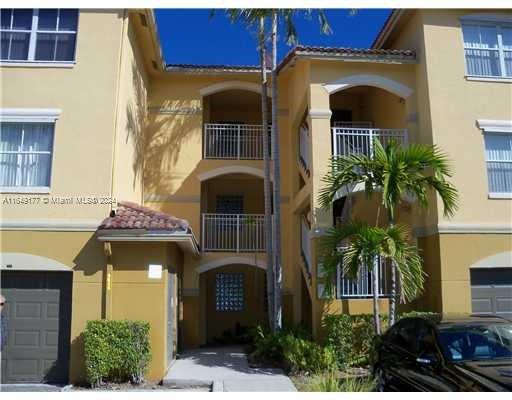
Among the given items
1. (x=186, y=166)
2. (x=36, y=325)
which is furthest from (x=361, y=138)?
(x=36, y=325)

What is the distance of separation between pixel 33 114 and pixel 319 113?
265 inches


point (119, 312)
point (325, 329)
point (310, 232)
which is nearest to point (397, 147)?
point (310, 232)

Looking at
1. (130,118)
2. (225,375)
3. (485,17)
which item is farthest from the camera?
(485,17)

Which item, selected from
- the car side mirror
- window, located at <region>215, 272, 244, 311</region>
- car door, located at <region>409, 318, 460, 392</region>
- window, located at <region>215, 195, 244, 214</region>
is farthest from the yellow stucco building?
the car side mirror

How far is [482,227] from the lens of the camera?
13289 millimetres

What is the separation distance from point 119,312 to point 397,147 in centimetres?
689

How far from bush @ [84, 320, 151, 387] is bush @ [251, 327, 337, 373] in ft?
9.90

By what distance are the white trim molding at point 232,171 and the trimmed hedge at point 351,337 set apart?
19.7 ft

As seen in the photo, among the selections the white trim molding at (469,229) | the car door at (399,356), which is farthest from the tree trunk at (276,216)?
the car door at (399,356)

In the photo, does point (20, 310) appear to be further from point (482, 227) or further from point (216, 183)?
point (482, 227)

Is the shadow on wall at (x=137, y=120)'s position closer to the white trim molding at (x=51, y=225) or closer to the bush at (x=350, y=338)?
the white trim molding at (x=51, y=225)

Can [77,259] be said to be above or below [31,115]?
below

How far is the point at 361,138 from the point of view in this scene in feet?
48.1

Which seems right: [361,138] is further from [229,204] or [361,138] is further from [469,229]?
[229,204]
